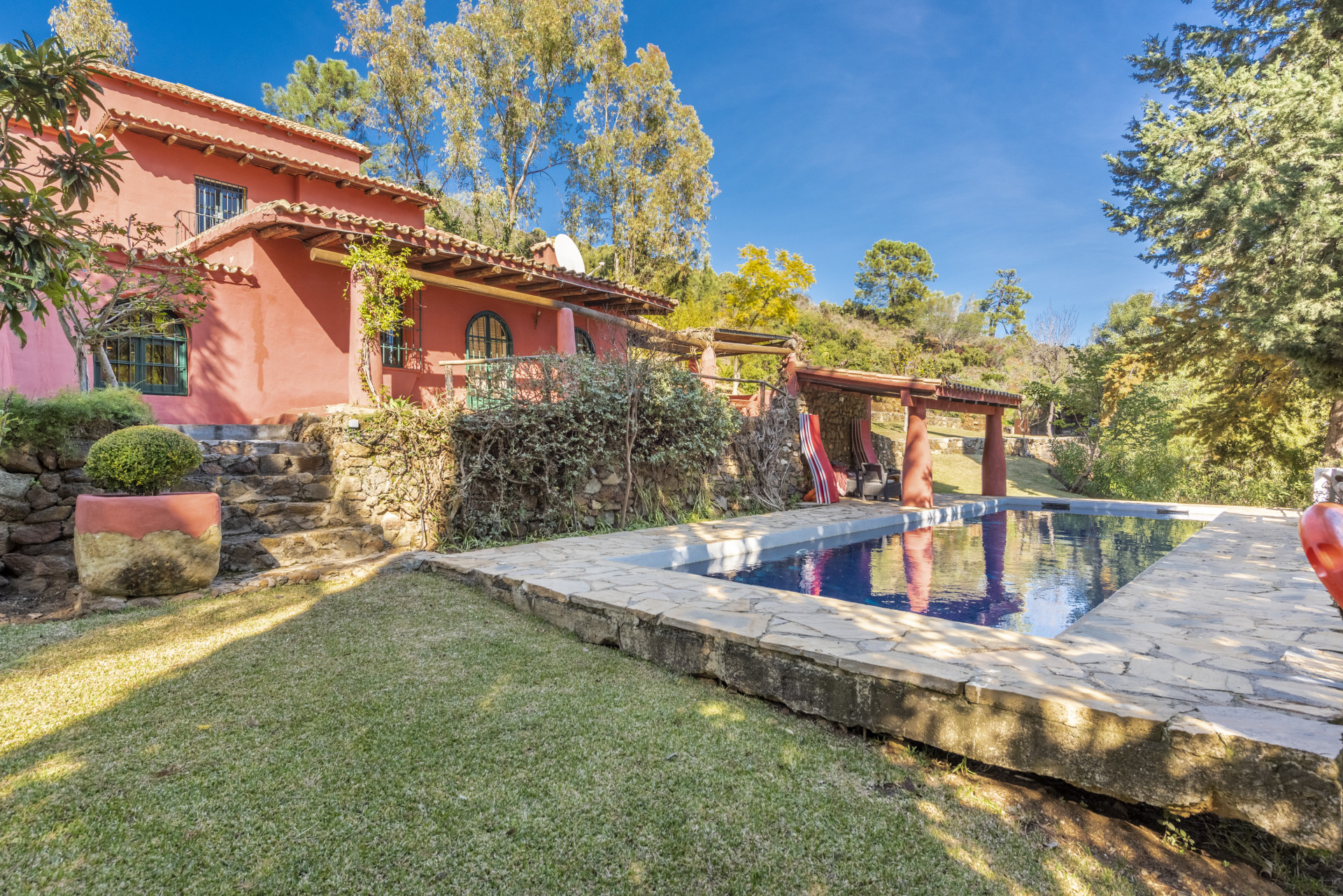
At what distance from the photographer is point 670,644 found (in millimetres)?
3881

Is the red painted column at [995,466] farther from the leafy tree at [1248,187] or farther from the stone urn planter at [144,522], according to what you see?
the stone urn planter at [144,522]

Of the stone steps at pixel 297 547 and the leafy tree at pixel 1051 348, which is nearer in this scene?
the stone steps at pixel 297 547

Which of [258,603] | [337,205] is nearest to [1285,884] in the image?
[258,603]

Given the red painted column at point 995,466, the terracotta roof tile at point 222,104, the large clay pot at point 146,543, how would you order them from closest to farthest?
the large clay pot at point 146,543 < the terracotta roof tile at point 222,104 < the red painted column at point 995,466

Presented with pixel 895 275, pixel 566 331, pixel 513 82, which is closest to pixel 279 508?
pixel 566 331

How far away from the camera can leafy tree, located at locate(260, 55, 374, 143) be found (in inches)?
849

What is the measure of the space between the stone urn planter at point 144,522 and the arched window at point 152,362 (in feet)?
16.7

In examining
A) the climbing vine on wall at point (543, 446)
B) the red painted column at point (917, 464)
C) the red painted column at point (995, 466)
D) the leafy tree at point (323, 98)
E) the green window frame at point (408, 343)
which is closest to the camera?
the climbing vine on wall at point (543, 446)

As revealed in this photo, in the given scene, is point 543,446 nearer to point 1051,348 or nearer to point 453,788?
point 453,788

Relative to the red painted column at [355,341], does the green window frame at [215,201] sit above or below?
above

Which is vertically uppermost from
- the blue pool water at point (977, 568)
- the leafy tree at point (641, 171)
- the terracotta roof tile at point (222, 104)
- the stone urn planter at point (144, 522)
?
A: the leafy tree at point (641, 171)

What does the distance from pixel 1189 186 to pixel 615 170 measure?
17.1 meters

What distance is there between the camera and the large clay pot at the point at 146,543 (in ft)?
15.2

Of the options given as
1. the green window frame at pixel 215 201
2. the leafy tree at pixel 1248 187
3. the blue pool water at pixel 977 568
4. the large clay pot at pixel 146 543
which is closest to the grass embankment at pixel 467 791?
the large clay pot at pixel 146 543
